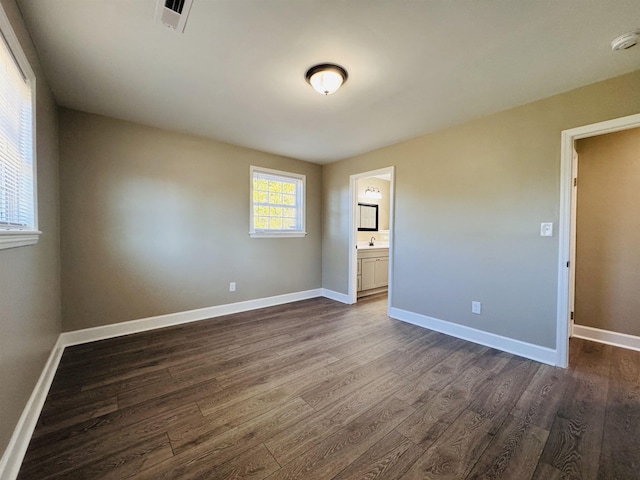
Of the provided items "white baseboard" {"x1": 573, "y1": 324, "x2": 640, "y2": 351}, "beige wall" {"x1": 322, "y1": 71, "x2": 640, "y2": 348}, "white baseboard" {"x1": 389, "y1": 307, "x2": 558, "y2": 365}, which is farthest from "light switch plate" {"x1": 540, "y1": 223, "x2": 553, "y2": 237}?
"white baseboard" {"x1": 573, "y1": 324, "x2": 640, "y2": 351}

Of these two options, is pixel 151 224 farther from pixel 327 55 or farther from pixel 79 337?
pixel 327 55

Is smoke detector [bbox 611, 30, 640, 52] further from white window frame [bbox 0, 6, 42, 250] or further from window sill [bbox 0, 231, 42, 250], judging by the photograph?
window sill [bbox 0, 231, 42, 250]

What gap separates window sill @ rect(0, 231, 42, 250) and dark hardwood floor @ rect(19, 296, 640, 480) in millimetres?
1117

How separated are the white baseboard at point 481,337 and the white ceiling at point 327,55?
7.66ft

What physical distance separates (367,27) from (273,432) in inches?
99.1

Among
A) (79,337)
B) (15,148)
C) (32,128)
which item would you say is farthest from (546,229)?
(79,337)

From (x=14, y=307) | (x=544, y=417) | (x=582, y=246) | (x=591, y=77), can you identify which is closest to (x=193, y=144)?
(x=14, y=307)

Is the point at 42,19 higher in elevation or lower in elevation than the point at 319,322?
higher

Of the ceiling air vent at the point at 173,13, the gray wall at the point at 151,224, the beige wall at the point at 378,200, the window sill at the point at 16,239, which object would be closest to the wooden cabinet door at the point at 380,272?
the beige wall at the point at 378,200

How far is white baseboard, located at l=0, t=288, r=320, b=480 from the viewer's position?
1.31 metres

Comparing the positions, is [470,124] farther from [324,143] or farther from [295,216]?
[295,216]

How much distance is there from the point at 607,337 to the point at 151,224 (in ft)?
17.4

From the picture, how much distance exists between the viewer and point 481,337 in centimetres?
286

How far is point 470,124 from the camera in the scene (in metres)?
2.90
